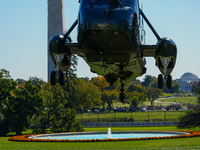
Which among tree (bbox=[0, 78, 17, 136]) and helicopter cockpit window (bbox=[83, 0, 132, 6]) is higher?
helicopter cockpit window (bbox=[83, 0, 132, 6])

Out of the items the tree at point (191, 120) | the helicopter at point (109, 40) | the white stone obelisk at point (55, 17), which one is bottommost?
the tree at point (191, 120)

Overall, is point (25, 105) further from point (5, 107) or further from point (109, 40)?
point (109, 40)

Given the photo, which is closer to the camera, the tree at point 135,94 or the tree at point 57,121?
the tree at point 57,121

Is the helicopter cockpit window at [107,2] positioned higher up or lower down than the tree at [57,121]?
higher up

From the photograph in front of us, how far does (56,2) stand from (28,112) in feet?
197

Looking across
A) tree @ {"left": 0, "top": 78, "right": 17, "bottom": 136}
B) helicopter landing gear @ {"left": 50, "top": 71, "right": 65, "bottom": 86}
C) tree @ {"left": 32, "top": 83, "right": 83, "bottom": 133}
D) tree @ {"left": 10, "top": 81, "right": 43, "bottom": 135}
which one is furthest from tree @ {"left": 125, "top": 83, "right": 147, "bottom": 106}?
helicopter landing gear @ {"left": 50, "top": 71, "right": 65, "bottom": 86}

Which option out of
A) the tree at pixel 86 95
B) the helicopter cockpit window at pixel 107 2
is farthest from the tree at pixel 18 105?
the helicopter cockpit window at pixel 107 2

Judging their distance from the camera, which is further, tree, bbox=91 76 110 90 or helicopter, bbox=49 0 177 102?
tree, bbox=91 76 110 90

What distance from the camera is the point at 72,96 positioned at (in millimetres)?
73938

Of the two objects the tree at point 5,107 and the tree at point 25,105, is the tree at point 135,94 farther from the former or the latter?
the tree at point 5,107

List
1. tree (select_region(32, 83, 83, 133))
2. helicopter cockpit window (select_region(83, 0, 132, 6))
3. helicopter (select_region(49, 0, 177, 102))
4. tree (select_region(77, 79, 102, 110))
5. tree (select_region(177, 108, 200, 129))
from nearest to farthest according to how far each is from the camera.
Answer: helicopter (select_region(49, 0, 177, 102)) → helicopter cockpit window (select_region(83, 0, 132, 6)) → tree (select_region(177, 108, 200, 129)) → tree (select_region(32, 83, 83, 133)) → tree (select_region(77, 79, 102, 110))

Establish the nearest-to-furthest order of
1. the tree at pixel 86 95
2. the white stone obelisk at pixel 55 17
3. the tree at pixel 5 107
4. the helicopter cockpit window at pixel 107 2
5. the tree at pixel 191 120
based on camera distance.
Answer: the helicopter cockpit window at pixel 107 2 < the tree at pixel 191 120 < the tree at pixel 5 107 < the tree at pixel 86 95 < the white stone obelisk at pixel 55 17

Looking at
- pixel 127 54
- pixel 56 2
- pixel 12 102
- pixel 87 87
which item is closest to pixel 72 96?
pixel 87 87

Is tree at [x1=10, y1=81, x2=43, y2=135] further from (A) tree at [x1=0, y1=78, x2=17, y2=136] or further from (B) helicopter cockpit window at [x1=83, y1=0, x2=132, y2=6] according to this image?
(B) helicopter cockpit window at [x1=83, y1=0, x2=132, y2=6]
